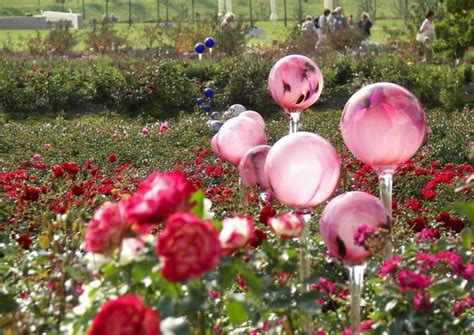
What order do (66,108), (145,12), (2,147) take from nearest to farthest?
(2,147)
(66,108)
(145,12)

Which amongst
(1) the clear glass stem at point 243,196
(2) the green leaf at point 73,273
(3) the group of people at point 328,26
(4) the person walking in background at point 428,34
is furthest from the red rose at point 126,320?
(3) the group of people at point 328,26

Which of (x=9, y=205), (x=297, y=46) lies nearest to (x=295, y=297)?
(x=9, y=205)

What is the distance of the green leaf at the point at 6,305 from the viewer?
2.88m

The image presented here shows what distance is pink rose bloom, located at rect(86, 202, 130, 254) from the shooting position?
7.37 feet

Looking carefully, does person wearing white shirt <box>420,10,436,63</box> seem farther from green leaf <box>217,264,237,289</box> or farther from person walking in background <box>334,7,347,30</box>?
green leaf <box>217,264,237,289</box>

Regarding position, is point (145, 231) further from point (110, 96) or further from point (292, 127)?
point (110, 96)

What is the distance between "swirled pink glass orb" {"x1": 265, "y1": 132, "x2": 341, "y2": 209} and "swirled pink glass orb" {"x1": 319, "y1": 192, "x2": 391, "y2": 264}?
0.34 metres

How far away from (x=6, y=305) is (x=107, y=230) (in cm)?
78

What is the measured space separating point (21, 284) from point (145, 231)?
0.86 meters

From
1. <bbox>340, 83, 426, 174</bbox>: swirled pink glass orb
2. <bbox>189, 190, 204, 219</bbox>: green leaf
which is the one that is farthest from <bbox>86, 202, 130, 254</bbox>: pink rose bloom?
<bbox>340, 83, 426, 174</bbox>: swirled pink glass orb

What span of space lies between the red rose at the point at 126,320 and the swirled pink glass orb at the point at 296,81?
13.4 feet

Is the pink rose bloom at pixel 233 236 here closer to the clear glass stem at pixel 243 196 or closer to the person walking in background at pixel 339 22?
the clear glass stem at pixel 243 196

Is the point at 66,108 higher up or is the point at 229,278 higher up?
the point at 229,278

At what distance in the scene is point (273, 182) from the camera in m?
3.63
